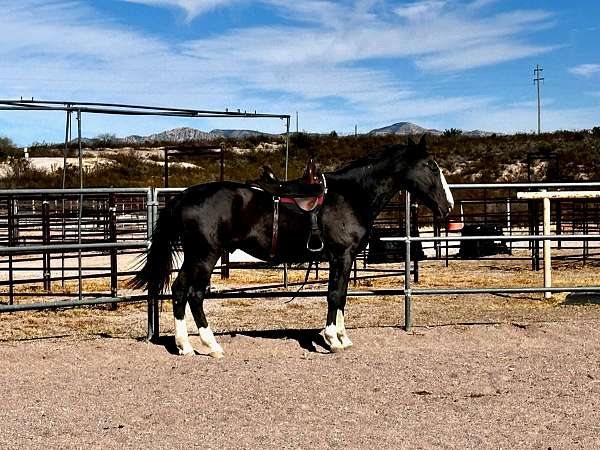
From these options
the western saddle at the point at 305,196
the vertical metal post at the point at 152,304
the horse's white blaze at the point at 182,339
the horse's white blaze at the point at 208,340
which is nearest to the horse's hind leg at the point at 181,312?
the horse's white blaze at the point at 182,339

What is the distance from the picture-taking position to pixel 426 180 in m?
6.40

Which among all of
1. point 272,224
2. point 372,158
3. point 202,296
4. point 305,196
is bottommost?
point 202,296

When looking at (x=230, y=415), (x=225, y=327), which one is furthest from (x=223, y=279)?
(x=230, y=415)

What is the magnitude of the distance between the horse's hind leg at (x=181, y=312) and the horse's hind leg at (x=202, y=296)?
0.24ft

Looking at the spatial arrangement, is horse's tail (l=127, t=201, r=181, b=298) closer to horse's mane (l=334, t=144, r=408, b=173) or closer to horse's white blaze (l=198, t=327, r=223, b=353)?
horse's white blaze (l=198, t=327, r=223, b=353)

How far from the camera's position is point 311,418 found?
4.25m

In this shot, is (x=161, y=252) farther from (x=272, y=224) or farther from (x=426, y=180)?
(x=426, y=180)

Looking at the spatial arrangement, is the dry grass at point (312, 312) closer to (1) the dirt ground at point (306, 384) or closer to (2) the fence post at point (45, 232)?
(1) the dirt ground at point (306, 384)

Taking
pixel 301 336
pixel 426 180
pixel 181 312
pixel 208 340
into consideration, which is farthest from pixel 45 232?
pixel 426 180

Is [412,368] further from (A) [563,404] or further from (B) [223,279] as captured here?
(B) [223,279]

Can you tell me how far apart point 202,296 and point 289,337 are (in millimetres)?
1034

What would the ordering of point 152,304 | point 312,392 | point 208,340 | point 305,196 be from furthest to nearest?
point 152,304
point 305,196
point 208,340
point 312,392

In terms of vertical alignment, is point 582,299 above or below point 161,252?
below

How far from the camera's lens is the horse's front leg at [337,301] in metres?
6.15
